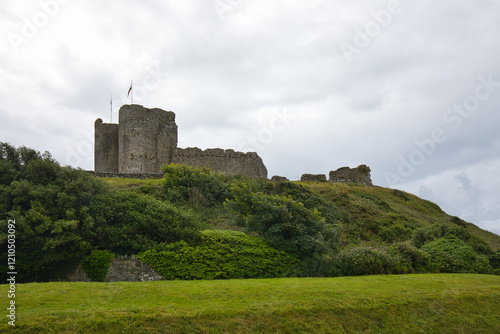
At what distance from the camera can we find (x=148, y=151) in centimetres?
3506

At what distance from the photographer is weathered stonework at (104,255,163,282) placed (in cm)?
1325

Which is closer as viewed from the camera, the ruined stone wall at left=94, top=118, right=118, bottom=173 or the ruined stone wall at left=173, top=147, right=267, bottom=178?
the ruined stone wall at left=173, top=147, right=267, bottom=178

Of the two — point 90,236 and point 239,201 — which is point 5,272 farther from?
point 239,201

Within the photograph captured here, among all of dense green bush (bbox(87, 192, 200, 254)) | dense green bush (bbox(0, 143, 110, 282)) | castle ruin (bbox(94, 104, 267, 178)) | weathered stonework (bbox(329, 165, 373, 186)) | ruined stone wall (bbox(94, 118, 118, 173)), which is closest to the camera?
dense green bush (bbox(0, 143, 110, 282))

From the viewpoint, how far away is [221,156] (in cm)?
3800

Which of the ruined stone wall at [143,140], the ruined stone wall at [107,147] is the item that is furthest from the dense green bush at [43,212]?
the ruined stone wall at [107,147]

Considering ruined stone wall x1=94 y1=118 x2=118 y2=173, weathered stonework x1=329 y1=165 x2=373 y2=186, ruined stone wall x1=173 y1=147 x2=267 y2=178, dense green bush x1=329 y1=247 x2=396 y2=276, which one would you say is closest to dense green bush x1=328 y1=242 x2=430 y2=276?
dense green bush x1=329 y1=247 x2=396 y2=276

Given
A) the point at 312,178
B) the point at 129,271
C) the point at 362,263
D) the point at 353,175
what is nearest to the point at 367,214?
the point at 312,178

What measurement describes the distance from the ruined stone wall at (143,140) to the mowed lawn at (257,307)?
2415 centimetres

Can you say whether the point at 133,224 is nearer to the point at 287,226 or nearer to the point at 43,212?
the point at 43,212

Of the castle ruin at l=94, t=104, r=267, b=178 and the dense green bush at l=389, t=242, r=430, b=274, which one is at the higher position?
the castle ruin at l=94, t=104, r=267, b=178

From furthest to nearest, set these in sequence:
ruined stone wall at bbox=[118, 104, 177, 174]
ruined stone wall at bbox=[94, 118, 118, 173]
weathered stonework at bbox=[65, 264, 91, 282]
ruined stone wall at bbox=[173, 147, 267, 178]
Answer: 1. ruined stone wall at bbox=[94, 118, 118, 173]
2. ruined stone wall at bbox=[173, 147, 267, 178]
3. ruined stone wall at bbox=[118, 104, 177, 174]
4. weathered stonework at bbox=[65, 264, 91, 282]

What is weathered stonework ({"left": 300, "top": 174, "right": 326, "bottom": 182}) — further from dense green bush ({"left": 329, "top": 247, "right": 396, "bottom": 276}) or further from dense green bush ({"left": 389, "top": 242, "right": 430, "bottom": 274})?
dense green bush ({"left": 329, "top": 247, "right": 396, "bottom": 276})

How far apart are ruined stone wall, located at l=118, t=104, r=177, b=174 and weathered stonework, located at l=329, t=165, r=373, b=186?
1915 cm
